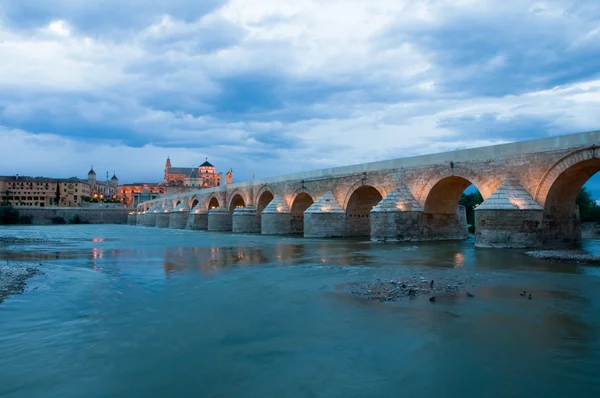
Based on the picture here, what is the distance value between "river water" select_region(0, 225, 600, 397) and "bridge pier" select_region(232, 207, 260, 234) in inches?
798

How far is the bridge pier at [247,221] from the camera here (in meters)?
27.7

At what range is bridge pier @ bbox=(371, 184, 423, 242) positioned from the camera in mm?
15586

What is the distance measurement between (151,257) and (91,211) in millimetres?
52680

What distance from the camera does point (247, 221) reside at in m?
27.7

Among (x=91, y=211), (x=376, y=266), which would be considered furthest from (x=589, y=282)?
(x=91, y=211)

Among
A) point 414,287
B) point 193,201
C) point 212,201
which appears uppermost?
point 193,201

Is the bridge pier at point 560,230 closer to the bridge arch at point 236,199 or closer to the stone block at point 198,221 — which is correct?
the bridge arch at point 236,199

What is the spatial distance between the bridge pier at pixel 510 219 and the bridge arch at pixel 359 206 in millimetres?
7264

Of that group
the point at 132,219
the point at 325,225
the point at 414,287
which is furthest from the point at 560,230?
the point at 132,219

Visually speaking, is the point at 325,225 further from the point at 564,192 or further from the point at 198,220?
the point at 198,220

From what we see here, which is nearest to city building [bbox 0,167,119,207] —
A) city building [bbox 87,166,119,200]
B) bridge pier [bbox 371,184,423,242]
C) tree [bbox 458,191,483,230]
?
city building [bbox 87,166,119,200]

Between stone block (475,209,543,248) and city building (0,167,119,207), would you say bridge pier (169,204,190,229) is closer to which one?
stone block (475,209,543,248)

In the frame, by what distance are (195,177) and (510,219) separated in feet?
289

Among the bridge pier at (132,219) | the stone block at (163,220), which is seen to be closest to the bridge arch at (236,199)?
the stone block at (163,220)
